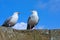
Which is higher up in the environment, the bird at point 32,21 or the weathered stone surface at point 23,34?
the bird at point 32,21

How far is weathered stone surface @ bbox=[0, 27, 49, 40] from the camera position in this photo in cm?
642

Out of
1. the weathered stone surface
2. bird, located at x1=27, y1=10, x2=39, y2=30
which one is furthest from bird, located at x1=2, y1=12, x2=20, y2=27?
the weathered stone surface

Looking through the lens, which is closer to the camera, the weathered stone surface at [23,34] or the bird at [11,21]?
the weathered stone surface at [23,34]

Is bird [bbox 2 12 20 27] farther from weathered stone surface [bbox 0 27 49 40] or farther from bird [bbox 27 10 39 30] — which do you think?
weathered stone surface [bbox 0 27 49 40]

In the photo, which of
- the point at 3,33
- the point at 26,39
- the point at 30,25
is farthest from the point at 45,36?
the point at 30,25

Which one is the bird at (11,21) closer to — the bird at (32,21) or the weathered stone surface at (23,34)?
the bird at (32,21)

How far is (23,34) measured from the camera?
659 cm

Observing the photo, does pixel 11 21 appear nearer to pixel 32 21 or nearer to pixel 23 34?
pixel 32 21

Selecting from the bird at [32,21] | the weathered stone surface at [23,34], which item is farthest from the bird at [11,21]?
the weathered stone surface at [23,34]

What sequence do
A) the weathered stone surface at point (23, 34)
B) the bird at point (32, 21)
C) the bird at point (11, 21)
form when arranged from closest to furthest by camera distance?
the weathered stone surface at point (23, 34)
the bird at point (32, 21)
the bird at point (11, 21)

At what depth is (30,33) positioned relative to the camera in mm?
6660

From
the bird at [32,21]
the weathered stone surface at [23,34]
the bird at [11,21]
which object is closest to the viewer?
the weathered stone surface at [23,34]

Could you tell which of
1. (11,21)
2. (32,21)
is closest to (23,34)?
(32,21)

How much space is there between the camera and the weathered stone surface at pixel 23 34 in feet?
21.1
